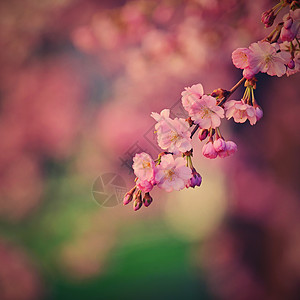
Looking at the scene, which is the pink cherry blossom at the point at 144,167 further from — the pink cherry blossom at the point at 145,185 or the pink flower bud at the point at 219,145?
the pink flower bud at the point at 219,145

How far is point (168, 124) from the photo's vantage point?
794 mm

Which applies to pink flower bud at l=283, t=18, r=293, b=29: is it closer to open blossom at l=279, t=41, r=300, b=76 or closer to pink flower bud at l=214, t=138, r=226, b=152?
open blossom at l=279, t=41, r=300, b=76

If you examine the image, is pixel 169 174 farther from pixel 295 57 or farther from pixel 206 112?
pixel 295 57

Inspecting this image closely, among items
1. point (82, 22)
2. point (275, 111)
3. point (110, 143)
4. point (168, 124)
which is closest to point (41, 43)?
point (82, 22)

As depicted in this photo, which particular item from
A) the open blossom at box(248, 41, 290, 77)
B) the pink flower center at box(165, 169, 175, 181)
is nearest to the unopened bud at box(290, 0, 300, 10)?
the open blossom at box(248, 41, 290, 77)

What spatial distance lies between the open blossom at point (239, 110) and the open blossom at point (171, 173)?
0.17 m

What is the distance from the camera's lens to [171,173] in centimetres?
76

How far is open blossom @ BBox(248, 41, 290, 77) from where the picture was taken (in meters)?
0.80

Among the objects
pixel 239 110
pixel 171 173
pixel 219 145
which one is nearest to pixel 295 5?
pixel 239 110

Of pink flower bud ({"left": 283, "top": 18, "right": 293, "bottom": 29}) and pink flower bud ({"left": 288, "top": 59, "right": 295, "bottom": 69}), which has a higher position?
pink flower bud ({"left": 283, "top": 18, "right": 293, "bottom": 29})

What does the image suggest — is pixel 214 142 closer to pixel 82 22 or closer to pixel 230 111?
pixel 230 111

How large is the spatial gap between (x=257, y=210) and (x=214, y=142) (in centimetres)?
76

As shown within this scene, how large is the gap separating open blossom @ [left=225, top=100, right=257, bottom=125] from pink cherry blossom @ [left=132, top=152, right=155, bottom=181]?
0.22 metres

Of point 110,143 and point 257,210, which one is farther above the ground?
point 110,143
